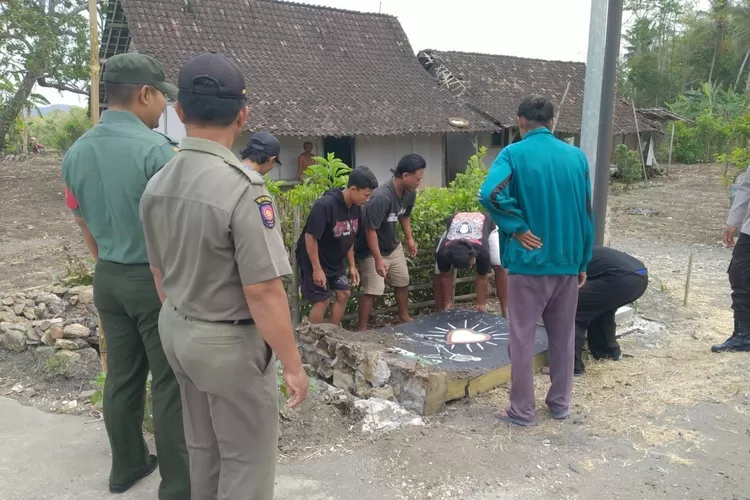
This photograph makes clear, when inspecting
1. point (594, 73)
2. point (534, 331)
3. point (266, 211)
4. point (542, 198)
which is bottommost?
point (534, 331)

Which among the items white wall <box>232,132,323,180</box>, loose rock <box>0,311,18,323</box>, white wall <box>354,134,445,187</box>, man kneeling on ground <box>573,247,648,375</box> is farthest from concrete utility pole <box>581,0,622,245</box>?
white wall <box>354,134,445,187</box>

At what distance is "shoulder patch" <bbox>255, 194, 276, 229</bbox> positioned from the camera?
6.81 ft

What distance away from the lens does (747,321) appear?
17.1 ft

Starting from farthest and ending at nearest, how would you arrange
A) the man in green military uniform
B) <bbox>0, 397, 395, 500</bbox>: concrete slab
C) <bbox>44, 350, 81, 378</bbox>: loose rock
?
<bbox>44, 350, 81, 378</bbox>: loose rock < <bbox>0, 397, 395, 500</bbox>: concrete slab < the man in green military uniform

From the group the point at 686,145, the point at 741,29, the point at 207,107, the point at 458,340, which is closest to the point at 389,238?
the point at 458,340

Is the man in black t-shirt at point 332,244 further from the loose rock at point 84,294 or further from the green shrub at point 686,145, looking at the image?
the green shrub at point 686,145

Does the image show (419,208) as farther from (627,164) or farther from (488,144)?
(627,164)

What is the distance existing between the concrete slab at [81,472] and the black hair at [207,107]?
1.87 m

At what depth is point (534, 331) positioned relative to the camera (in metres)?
3.73

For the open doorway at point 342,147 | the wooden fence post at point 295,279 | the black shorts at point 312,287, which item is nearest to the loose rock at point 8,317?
the wooden fence post at point 295,279

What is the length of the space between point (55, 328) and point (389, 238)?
2.87 m

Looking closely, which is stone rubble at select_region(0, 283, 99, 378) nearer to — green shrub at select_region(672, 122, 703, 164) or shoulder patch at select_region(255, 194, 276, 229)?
shoulder patch at select_region(255, 194, 276, 229)

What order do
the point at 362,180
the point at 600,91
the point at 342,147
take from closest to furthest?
the point at 362,180, the point at 600,91, the point at 342,147

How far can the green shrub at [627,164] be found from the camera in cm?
2211
